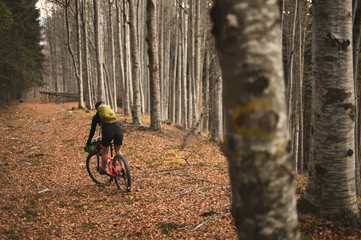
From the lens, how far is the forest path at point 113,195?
13.1ft

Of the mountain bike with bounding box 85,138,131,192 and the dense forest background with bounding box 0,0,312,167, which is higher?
the dense forest background with bounding box 0,0,312,167

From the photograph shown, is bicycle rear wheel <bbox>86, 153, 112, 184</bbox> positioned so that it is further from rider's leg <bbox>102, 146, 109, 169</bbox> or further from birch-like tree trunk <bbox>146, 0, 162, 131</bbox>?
birch-like tree trunk <bbox>146, 0, 162, 131</bbox>

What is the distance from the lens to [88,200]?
18.1ft

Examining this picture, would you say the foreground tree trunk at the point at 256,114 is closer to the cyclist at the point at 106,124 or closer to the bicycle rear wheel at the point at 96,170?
the cyclist at the point at 106,124

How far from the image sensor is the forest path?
398 cm

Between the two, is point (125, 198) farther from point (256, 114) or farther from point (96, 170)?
point (256, 114)

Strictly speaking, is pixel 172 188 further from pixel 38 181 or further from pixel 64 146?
pixel 64 146

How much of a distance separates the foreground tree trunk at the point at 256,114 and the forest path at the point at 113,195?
2.11 meters

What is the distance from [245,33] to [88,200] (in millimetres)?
5385

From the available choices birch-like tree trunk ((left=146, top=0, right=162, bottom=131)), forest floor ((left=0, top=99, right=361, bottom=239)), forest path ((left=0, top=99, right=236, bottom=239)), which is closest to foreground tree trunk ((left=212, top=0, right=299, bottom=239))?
forest floor ((left=0, top=99, right=361, bottom=239))

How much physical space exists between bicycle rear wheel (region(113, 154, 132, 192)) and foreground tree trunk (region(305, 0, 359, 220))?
3933 millimetres

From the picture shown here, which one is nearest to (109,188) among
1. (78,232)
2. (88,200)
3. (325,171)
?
(88,200)

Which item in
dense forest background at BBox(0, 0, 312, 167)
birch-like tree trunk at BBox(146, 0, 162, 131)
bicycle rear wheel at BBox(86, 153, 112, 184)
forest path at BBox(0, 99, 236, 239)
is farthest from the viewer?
dense forest background at BBox(0, 0, 312, 167)

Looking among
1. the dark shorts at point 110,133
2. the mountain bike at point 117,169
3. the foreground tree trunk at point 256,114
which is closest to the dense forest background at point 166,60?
the mountain bike at point 117,169
